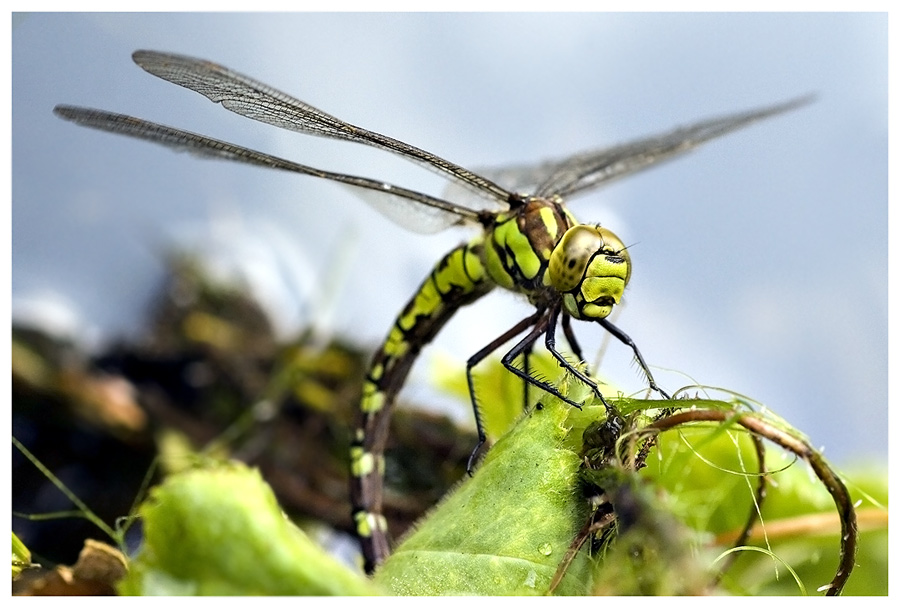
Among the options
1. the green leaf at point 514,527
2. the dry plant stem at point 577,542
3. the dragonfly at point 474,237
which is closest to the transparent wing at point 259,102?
the dragonfly at point 474,237

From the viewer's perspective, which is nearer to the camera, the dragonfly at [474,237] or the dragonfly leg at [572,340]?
the dragonfly at [474,237]

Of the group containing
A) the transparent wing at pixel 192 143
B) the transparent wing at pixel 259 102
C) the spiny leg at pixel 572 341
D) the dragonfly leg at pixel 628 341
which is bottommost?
the spiny leg at pixel 572 341

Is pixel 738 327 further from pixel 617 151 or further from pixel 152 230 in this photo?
pixel 152 230

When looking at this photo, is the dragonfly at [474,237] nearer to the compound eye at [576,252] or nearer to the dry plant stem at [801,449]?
the compound eye at [576,252]

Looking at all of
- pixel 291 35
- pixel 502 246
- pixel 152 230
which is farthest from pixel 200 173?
pixel 502 246

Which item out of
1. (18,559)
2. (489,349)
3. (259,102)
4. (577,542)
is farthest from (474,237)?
(18,559)

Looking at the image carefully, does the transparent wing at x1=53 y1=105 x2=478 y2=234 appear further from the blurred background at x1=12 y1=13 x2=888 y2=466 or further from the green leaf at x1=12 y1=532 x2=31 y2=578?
the green leaf at x1=12 y1=532 x2=31 y2=578

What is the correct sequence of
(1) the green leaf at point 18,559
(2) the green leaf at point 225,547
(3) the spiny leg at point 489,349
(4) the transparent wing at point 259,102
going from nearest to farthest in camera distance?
(2) the green leaf at point 225,547
(1) the green leaf at point 18,559
(4) the transparent wing at point 259,102
(3) the spiny leg at point 489,349
